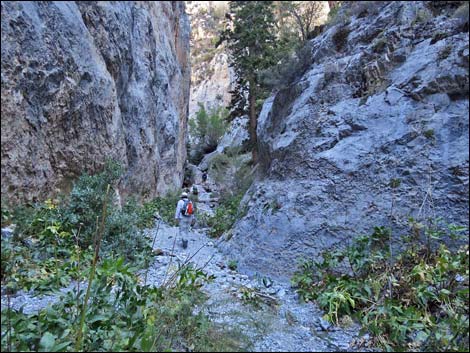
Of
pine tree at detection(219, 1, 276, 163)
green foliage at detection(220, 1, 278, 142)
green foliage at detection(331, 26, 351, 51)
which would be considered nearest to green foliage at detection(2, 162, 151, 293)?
green foliage at detection(331, 26, 351, 51)

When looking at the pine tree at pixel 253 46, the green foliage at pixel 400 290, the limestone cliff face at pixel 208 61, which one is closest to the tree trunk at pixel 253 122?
the pine tree at pixel 253 46

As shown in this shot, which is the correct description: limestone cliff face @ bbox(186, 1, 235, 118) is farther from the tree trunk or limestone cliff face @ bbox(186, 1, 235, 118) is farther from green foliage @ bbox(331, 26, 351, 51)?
green foliage @ bbox(331, 26, 351, 51)

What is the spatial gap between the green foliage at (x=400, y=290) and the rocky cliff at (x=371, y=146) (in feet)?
2.19

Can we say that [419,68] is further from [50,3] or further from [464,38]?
[50,3]

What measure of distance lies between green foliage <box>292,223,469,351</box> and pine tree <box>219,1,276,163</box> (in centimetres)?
1150

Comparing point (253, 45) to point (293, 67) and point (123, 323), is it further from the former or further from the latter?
point (123, 323)

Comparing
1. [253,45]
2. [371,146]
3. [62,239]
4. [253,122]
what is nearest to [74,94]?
[62,239]

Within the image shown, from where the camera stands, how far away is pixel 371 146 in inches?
260

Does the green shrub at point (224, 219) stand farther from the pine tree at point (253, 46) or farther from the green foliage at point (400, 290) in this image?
the pine tree at point (253, 46)

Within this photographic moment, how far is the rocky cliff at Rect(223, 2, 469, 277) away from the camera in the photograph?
224 inches

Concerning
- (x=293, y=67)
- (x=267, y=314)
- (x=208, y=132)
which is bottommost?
(x=267, y=314)

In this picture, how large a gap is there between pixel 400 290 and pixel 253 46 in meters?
14.9

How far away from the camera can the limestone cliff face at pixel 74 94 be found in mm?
6684

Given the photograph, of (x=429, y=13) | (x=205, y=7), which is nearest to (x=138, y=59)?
(x=429, y=13)
